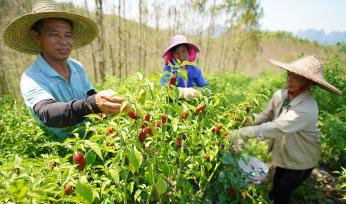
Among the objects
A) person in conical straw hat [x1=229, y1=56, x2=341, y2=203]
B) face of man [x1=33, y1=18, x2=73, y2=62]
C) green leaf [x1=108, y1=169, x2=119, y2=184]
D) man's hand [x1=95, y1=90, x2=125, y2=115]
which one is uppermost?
face of man [x1=33, y1=18, x2=73, y2=62]

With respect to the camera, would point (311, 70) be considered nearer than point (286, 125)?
No

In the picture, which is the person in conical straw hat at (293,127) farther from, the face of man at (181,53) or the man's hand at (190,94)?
the face of man at (181,53)

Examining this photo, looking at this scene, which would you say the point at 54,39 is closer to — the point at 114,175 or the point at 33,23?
the point at 33,23

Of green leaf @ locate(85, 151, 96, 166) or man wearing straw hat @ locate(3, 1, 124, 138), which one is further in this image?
man wearing straw hat @ locate(3, 1, 124, 138)

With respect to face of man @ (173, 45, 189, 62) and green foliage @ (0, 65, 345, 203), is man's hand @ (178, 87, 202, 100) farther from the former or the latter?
face of man @ (173, 45, 189, 62)

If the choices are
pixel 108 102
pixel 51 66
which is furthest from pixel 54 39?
pixel 108 102

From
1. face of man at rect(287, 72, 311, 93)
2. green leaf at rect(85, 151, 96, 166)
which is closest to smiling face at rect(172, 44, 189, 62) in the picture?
face of man at rect(287, 72, 311, 93)

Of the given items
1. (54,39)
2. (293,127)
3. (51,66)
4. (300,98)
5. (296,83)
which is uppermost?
(54,39)

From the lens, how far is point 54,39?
187 cm

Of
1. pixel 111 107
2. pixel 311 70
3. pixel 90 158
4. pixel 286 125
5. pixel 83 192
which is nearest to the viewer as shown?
pixel 83 192

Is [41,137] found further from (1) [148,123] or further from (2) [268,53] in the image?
(2) [268,53]

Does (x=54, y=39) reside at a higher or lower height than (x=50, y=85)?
higher

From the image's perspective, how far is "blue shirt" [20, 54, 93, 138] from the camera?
162cm

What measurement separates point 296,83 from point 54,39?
210 centimetres
